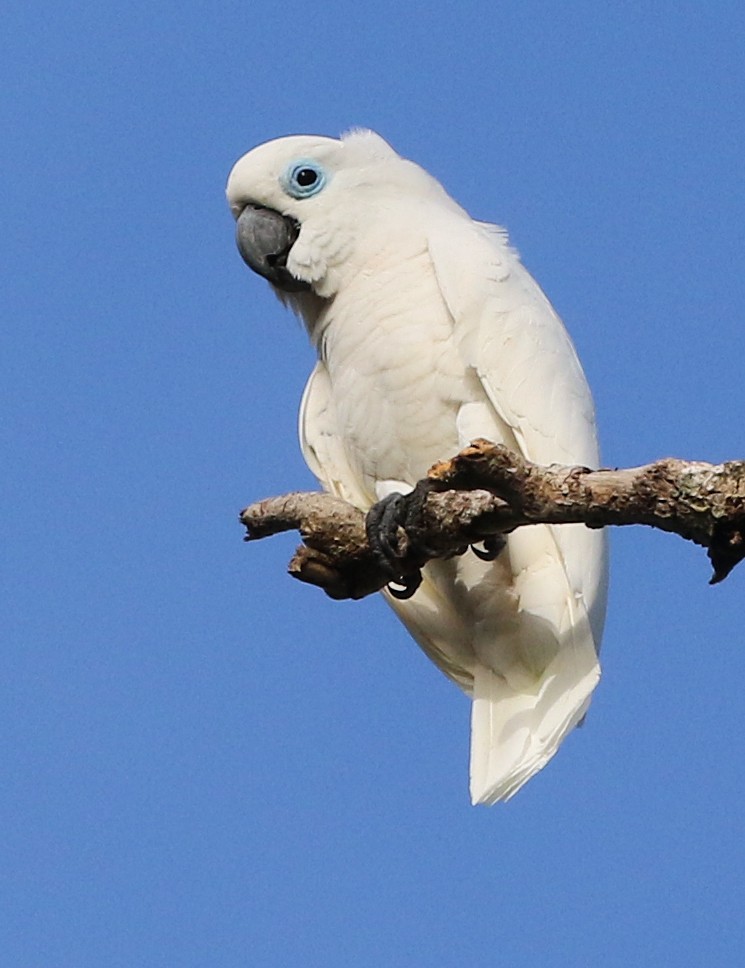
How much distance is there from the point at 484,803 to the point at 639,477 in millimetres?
1624

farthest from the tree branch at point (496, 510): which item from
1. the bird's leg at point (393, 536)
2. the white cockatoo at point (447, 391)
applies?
the white cockatoo at point (447, 391)

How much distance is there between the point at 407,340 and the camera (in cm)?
527

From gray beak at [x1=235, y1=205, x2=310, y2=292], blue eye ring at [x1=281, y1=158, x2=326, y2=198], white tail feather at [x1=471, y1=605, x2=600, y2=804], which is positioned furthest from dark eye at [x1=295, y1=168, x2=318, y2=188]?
white tail feather at [x1=471, y1=605, x2=600, y2=804]

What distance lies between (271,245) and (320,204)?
23 centimetres

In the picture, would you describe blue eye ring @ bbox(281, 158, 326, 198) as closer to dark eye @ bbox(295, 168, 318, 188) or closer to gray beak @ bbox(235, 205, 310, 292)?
dark eye @ bbox(295, 168, 318, 188)

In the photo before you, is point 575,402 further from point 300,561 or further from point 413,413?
point 300,561

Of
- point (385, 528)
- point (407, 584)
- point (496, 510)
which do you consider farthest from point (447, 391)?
point (496, 510)

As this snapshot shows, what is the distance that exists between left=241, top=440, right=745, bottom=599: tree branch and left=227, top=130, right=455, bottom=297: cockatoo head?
130 cm

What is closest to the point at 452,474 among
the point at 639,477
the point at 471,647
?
the point at 639,477

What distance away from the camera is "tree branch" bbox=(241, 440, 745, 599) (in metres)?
3.61

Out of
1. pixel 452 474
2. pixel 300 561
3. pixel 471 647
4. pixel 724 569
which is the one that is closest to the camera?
pixel 724 569

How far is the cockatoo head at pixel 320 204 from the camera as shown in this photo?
556 centimetres

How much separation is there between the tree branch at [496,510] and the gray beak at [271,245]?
1377mm

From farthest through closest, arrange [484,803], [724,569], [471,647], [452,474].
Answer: [471,647] < [484,803] < [452,474] < [724,569]
